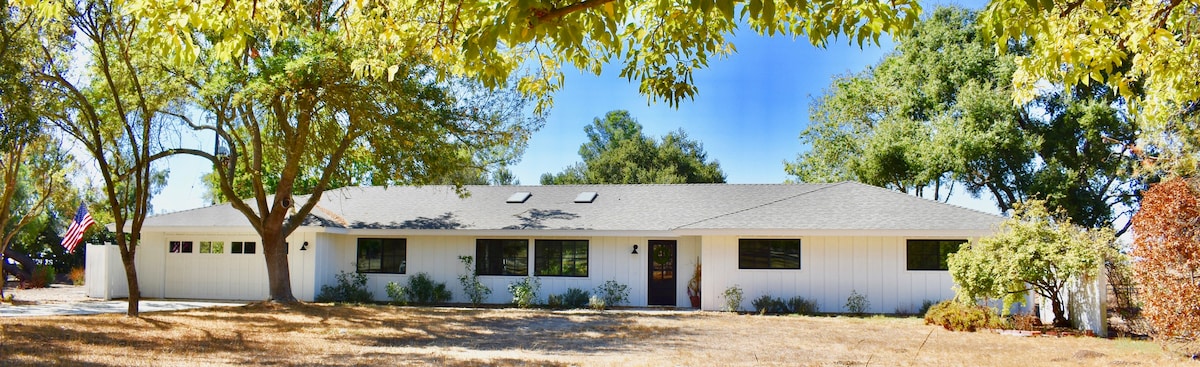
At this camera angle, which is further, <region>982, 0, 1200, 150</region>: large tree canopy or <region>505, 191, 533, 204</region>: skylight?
<region>505, 191, 533, 204</region>: skylight

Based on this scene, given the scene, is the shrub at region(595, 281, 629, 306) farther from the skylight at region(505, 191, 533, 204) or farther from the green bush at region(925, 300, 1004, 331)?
the green bush at region(925, 300, 1004, 331)

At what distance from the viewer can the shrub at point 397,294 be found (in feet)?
68.9

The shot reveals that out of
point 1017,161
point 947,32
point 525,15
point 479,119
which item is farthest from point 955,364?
point 947,32

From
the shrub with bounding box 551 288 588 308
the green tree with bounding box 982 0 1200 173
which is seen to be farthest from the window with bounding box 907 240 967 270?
the green tree with bounding box 982 0 1200 173

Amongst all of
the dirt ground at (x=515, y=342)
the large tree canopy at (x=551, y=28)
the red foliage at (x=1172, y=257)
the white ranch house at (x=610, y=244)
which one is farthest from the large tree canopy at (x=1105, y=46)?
the white ranch house at (x=610, y=244)

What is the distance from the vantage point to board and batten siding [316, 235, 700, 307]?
20.8m

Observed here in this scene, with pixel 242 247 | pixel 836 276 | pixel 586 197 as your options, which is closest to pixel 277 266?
pixel 242 247

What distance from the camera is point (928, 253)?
62.4ft

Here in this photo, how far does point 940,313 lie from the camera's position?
15.9m

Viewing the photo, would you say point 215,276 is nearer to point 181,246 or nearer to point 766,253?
point 181,246

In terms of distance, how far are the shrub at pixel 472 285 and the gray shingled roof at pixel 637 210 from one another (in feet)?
3.30

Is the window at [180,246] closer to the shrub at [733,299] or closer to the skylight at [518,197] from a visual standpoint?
the skylight at [518,197]

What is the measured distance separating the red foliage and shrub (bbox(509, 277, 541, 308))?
12.6 metres

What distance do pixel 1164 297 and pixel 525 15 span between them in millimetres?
9583
